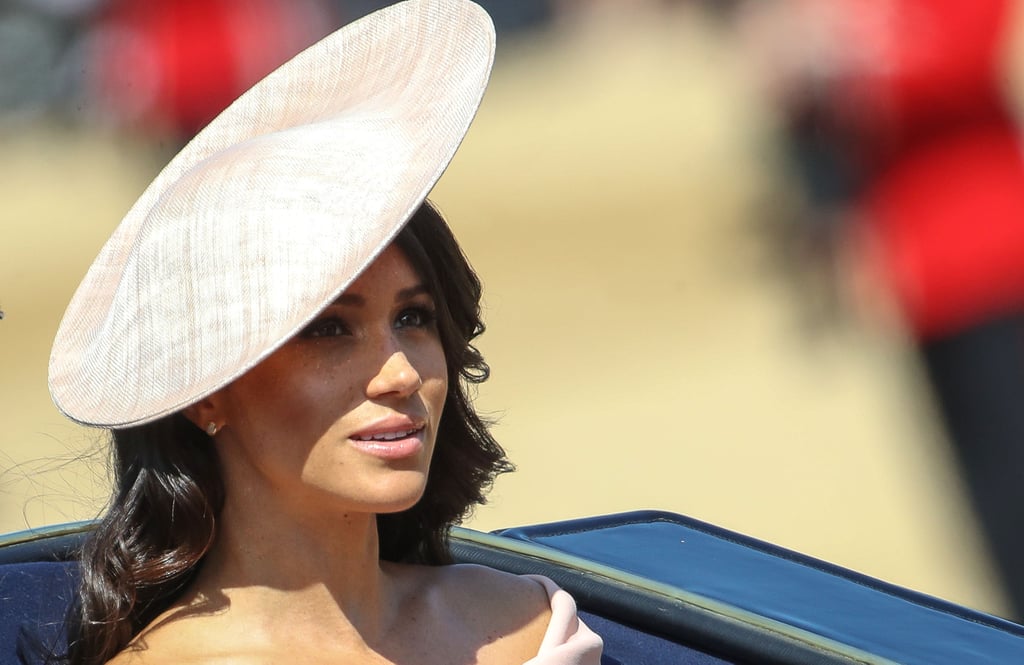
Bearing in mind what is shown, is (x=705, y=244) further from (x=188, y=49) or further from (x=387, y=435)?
(x=387, y=435)

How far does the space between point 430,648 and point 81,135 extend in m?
4.27

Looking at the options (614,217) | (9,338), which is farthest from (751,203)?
(9,338)

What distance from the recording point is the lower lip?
50.4 inches

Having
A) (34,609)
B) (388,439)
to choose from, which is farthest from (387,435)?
(34,609)

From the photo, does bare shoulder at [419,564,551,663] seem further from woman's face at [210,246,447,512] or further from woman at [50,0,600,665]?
woman's face at [210,246,447,512]

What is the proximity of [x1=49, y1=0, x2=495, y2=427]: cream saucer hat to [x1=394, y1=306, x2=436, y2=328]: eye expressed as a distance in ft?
0.51

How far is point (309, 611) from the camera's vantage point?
4.54 feet

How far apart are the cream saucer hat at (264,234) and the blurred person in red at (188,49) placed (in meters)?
3.45

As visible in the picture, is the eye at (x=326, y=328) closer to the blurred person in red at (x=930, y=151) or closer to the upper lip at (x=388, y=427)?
the upper lip at (x=388, y=427)

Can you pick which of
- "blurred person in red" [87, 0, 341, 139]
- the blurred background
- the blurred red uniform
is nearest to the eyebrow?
the blurred background

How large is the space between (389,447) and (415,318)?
14cm

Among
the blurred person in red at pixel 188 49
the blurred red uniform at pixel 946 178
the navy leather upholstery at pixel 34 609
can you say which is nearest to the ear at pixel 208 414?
the navy leather upholstery at pixel 34 609

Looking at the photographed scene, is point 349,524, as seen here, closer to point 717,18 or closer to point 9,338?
point 9,338

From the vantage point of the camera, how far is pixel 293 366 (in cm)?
128
